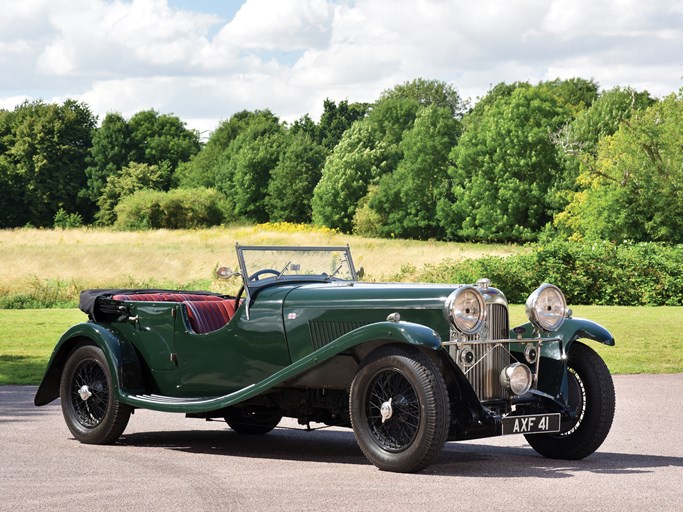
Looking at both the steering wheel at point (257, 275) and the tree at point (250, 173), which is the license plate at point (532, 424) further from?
the tree at point (250, 173)

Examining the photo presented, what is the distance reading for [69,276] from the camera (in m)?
29.7

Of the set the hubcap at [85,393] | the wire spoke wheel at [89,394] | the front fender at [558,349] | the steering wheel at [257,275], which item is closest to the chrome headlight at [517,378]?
the front fender at [558,349]

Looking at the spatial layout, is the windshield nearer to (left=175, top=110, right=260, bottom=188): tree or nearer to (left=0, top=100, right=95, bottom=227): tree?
(left=0, top=100, right=95, bottom=227): tree

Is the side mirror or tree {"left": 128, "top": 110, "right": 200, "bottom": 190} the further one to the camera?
tree {"left": 128, "top": 110, "right": 200, "bottom": 190}

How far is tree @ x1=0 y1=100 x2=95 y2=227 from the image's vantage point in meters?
84.2

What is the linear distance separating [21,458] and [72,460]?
0.39 meters

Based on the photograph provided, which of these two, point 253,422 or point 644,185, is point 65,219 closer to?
point 644,185

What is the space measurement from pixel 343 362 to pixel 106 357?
7.93 feet

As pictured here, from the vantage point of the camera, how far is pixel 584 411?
27.2ft

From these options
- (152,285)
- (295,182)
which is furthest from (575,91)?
(152,285)

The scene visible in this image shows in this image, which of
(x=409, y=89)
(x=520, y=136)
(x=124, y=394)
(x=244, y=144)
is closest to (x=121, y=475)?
(x=124, y=394)

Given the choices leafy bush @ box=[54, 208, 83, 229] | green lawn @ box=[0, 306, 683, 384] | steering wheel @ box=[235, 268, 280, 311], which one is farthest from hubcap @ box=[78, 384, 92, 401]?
leafy bush @ box=[54, 208, 83, 229]

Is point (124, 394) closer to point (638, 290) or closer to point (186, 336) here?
point (186, 336)

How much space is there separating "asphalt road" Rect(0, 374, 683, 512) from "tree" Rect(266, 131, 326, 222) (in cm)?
7289
